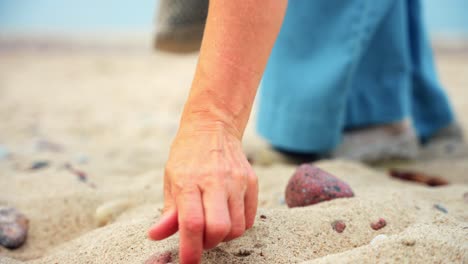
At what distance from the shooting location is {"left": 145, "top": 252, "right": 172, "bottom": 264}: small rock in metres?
0.91

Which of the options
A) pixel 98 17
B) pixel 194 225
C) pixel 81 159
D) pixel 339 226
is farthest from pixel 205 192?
pixel 98 17

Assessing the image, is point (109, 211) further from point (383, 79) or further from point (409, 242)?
point (383, 79)

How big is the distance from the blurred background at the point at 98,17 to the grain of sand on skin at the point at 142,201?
3.60m

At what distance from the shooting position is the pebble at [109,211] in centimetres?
131

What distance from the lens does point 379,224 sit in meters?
1.06

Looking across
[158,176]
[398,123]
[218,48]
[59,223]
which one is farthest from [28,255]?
[398,123]

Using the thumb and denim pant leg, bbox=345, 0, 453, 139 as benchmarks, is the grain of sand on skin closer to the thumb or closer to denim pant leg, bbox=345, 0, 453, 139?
the thumb

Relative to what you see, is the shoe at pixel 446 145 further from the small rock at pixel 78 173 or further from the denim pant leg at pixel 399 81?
the small rock at pixel 78 173

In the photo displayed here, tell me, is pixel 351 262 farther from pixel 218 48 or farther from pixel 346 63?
pixel 346 63

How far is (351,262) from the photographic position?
0.84 m

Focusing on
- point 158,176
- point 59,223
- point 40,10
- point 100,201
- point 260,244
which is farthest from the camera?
point 40,10

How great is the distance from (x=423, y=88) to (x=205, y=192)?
182 cm

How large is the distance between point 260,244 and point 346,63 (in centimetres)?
99

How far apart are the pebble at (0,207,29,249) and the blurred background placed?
5.82 metres
